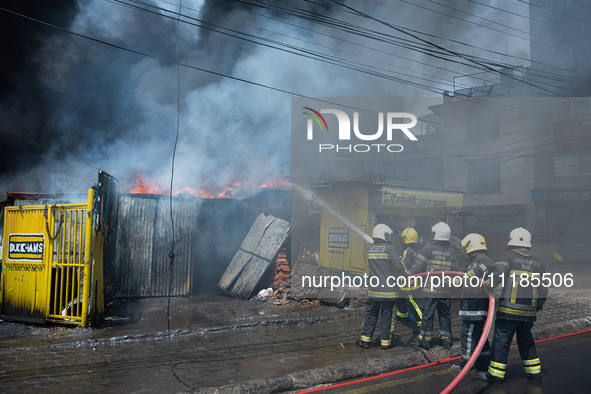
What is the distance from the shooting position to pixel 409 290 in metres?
6.16

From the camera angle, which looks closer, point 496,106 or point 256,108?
point 256,108

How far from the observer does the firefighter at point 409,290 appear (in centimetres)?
642

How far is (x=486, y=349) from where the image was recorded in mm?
4953

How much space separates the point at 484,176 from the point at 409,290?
924 inches

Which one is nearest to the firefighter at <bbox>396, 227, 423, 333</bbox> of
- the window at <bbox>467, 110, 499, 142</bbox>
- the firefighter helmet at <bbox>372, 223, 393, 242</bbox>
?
the firefighter helmet at <bbox>372, 223, 393, 242</bbox>

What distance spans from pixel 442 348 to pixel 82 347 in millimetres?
5269

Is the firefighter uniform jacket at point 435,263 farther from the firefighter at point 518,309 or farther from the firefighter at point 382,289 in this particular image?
the firefighter at point 518,309

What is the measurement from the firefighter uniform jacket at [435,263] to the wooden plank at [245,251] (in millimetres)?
5082

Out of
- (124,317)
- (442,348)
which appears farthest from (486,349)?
(124,317)

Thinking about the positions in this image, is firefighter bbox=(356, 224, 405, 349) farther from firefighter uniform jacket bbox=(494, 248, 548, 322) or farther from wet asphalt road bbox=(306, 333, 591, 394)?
firefighter uniform jacket bbox=(494, 248, 548, 322)

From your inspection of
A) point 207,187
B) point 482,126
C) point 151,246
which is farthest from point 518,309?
point 482,126

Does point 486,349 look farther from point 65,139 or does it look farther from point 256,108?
point 65,139

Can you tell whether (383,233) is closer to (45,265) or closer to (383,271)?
(383,271)

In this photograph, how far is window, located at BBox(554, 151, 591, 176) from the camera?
74.1 feet
